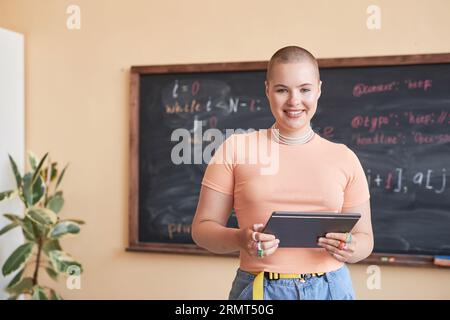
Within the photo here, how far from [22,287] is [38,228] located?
347 mm

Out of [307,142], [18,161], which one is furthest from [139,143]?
[307,142]

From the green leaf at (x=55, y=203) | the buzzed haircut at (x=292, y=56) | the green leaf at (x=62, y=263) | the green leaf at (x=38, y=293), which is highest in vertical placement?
the buzzed haircut at (x=292, y=56)

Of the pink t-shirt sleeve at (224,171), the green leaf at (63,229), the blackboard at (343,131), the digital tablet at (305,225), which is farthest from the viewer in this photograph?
the green leaf at (63,229)

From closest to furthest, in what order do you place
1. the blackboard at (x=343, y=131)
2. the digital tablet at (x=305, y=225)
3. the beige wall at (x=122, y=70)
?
Result: 1. the digital tablet at (x=305, y=225)
2. the blackboard at (x=343, y=131)
3. the beige wall at (x=122, y=70)

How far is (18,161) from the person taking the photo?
3172mm

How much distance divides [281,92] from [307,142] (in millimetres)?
130

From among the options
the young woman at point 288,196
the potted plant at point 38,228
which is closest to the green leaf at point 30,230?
the potted plant at point 38,228

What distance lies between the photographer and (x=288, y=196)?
1.14 meters

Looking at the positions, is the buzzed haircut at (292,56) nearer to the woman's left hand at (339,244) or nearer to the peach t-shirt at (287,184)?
the peach t-shirt at (287,184)

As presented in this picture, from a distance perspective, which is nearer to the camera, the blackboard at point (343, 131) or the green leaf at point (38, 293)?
the blackboard at point (343, 131)

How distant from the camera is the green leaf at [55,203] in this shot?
295 centimetres

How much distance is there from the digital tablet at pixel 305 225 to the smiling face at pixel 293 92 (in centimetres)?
21

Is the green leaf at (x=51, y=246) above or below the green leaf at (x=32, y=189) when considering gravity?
below

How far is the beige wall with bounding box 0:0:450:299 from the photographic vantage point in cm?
274
